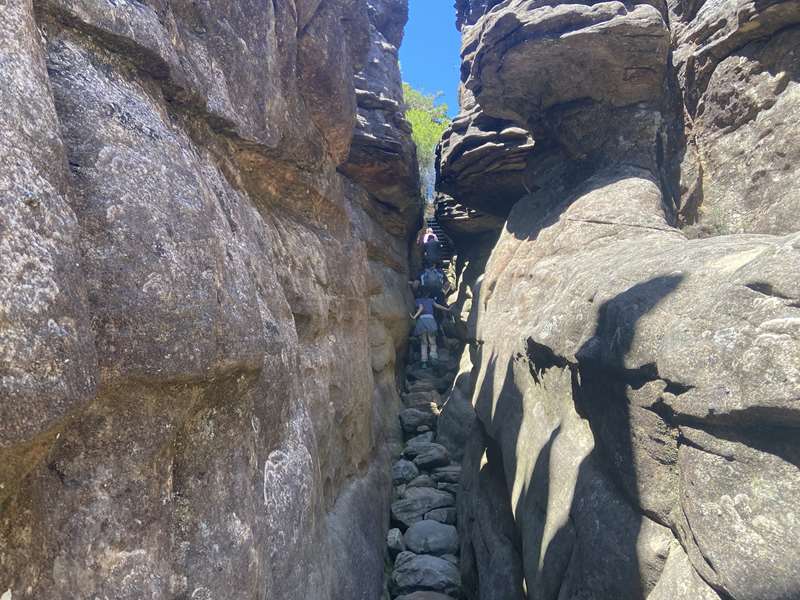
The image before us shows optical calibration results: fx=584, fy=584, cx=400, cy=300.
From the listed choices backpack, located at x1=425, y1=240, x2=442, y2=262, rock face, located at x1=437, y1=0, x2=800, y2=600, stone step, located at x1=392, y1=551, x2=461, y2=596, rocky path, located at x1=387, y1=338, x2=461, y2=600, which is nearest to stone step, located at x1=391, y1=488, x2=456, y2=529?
rocky path, located at x1=387, y1=338, x2=461, y2=600

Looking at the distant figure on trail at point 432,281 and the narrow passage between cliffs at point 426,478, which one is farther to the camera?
the distant figure on trail at point 432,281

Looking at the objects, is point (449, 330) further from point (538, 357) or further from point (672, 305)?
point (672, 305)

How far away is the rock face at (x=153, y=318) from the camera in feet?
6.59

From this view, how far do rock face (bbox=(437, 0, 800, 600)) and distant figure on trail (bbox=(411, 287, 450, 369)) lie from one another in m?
2.94

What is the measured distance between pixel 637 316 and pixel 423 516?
16.1 ft

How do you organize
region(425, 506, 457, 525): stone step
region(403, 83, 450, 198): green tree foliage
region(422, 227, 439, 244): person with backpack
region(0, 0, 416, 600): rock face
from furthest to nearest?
region(403, 83, 450, 198): green tree foliage, region(422, 227, 439, 244): person with backpack, region(425, 506, 457, 525): stone step, region(0, 0, 416, 600): rock face

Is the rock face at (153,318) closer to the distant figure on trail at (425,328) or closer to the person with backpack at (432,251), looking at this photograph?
the distant figure on trail at (425,328)

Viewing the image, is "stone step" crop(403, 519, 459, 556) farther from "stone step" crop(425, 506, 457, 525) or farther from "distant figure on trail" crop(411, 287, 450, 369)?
"distant figure on trail" crop(411, 287, 450, 369)

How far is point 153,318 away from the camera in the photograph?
101 inches

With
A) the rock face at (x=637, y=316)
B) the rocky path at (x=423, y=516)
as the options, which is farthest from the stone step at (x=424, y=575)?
the rock face at (x=637, y=316)

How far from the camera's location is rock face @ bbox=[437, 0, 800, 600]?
10.2ft

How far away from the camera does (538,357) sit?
237 inches

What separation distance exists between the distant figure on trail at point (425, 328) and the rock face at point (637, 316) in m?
2.94

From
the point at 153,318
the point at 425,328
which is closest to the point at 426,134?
the point at 425,328
